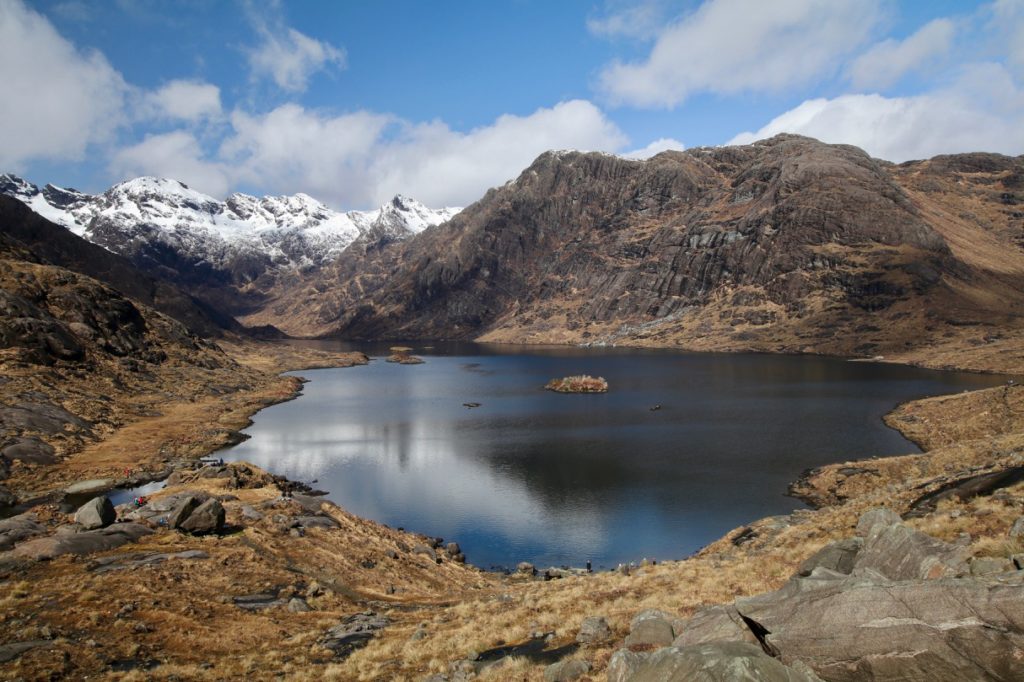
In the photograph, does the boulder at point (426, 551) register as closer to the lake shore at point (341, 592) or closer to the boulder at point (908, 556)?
the lake shore at point (341, 592)

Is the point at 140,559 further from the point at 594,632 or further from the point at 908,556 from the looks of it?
the point at 908,556

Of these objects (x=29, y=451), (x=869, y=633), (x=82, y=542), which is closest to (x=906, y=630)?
(x=869, y=633)

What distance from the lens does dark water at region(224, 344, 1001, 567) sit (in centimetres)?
5219

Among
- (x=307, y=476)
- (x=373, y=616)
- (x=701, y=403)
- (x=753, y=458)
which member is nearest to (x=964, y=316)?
(x=701, y=403)

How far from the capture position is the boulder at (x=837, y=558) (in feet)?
59.5

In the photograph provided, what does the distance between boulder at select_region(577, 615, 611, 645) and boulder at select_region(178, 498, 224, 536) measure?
2436 cm

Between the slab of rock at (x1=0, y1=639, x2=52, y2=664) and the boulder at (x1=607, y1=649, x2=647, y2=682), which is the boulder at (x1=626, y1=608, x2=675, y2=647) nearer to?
the boulder at (x1=607, y1=649, x2=647, y2=682)

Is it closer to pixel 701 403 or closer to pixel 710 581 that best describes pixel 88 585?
pixel 710 581

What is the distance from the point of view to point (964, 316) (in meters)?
197

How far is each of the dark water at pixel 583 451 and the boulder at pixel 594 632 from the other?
26783 millimetres

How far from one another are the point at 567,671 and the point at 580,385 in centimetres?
12022

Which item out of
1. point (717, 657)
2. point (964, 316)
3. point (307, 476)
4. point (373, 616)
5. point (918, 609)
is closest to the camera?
point (717, 657)

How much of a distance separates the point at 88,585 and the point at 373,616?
11.9 metres

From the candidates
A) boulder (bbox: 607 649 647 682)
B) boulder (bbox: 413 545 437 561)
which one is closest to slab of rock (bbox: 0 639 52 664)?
boulder (bbox: 607 649 647 682)
